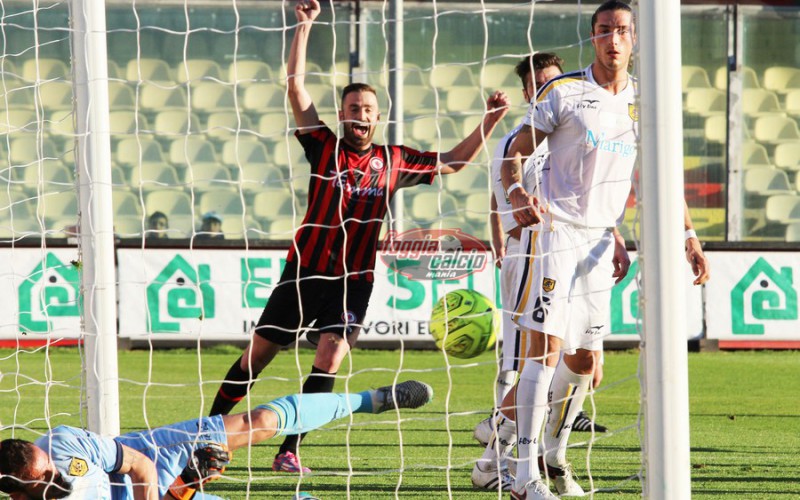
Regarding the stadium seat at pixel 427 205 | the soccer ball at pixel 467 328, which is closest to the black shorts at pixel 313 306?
the soccer ball at pixel 467 328

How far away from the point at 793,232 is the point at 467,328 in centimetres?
952

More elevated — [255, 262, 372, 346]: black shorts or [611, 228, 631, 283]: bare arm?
[611, 228, 631, 283]: bare arm

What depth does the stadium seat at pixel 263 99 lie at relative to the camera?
14945 millimetres

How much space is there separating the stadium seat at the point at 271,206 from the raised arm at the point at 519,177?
10.1m

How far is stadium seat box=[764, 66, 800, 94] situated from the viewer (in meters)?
14.9

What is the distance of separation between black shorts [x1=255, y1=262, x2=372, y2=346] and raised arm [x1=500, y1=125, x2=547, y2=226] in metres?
1.40

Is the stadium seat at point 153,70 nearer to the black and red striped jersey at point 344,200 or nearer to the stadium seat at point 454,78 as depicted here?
the stadium seat at point 454,78

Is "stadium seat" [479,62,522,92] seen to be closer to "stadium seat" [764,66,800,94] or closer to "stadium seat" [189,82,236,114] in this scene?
"stadium seat" [764,66,800,94]

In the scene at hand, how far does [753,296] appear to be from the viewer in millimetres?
11750

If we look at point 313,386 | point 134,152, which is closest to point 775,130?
point 134,152

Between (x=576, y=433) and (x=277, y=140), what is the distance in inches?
330

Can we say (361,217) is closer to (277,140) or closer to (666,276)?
(666,276)

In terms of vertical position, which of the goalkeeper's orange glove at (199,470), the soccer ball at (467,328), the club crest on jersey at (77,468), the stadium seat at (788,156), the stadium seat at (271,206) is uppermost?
the stadium seat at (788,156)

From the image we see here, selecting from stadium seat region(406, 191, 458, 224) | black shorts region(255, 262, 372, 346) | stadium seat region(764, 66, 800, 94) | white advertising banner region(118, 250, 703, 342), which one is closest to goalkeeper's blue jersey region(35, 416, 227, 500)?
black shorts region(255, 262, 372, 346)
